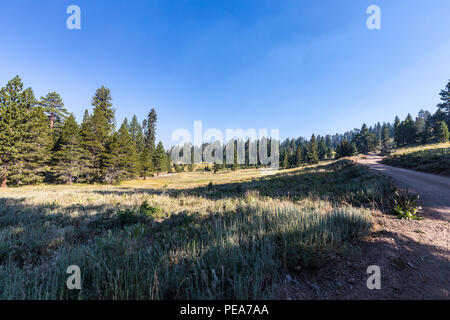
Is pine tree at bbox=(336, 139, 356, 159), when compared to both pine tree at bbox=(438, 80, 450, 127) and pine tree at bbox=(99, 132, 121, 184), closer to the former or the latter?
pine tree at bbox=(438, 80, 450, 127)

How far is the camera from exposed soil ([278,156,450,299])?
2.14m

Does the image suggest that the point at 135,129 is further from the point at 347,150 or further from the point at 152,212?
the point at 347,150

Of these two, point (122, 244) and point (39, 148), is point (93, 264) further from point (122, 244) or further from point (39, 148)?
point (39, 148)

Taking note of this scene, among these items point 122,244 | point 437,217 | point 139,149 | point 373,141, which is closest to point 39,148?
point 139,149

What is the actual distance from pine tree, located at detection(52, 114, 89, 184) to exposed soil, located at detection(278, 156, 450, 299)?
4214cm

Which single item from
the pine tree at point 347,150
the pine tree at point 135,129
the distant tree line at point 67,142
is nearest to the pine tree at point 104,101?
the distant tree line at point 67,142

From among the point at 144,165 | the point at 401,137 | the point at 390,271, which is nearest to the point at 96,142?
the point at 144,165

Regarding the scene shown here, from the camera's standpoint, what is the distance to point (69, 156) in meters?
31.1

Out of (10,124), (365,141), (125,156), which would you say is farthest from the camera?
(365,141)

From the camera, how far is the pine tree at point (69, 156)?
3109cm

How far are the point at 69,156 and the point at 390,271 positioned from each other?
43321mm
